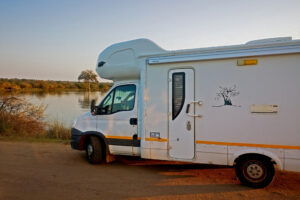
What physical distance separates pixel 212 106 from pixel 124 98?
2288 millimetres

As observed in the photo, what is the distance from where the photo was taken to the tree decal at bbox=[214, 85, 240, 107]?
4.56 metres

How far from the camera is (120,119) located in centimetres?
578

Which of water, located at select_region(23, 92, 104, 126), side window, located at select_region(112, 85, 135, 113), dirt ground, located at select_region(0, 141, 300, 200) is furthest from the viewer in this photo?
water, located at select_region(23, 92, 104, 126)

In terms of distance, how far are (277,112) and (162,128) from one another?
2.31 metres

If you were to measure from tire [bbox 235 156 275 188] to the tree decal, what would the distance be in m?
1.16

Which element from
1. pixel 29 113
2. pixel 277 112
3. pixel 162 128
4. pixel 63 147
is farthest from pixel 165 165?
pixel 29 113

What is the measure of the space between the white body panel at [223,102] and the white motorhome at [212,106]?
0.02 meters

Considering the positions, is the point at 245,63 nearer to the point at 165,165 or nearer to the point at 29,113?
the point at 165,165

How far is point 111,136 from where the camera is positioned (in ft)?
19.1

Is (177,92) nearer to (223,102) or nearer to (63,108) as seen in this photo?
(223,102)

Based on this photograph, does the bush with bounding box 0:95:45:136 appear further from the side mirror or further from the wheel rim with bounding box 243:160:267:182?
the wheel rim with bounding box 243:160:267:182

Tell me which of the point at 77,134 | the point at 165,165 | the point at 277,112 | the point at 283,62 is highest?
the point at 283,62

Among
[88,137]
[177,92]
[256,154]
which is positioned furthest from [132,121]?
[256,154]

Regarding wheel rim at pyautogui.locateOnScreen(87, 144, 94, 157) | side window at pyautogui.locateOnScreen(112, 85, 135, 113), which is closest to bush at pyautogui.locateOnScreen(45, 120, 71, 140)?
wheel rim at pyautogui.locateOnScreen(87, 144, 94, 157)
